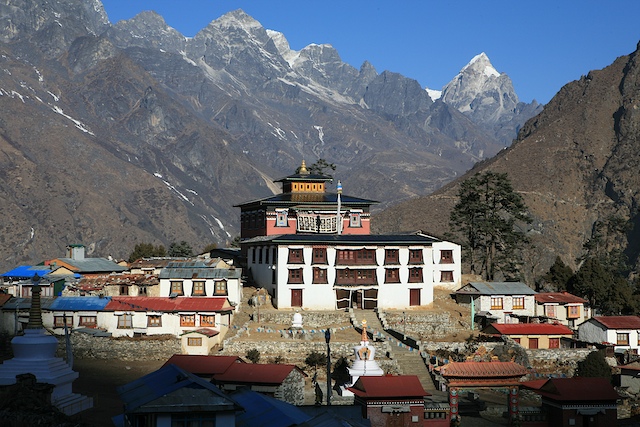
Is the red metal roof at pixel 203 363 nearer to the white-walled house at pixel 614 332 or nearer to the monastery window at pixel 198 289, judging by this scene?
the monastery window at pixel 198 289

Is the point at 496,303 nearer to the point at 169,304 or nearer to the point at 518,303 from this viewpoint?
the point at 518,303

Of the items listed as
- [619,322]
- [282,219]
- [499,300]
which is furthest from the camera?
[282,219]

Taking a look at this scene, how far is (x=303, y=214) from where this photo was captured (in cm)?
9000

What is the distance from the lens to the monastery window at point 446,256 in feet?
284

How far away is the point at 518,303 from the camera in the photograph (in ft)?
267

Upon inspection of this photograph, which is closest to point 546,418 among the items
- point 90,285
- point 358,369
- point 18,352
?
point 358,369

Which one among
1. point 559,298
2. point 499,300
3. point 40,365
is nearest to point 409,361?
point 499,300

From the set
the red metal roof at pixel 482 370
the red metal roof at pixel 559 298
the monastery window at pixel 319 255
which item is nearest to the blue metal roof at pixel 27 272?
the monastery window at pixel 319 255

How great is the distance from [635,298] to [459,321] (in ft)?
75.2

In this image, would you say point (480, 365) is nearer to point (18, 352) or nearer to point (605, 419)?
point (605, 419)

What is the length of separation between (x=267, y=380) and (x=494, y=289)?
115 ft

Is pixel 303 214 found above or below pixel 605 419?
above

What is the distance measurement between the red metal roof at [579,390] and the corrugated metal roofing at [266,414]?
51.7ft

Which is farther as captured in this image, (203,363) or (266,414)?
(203,363)
